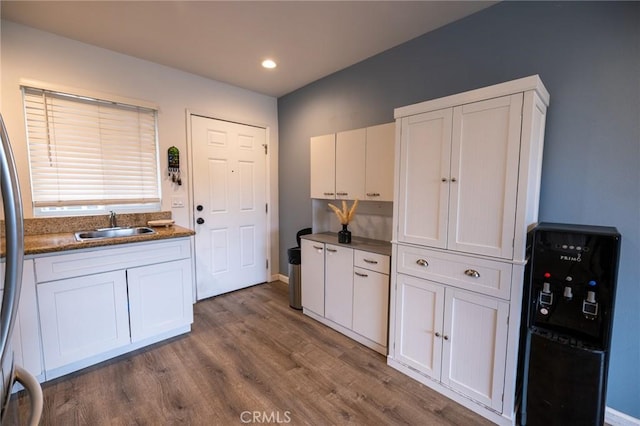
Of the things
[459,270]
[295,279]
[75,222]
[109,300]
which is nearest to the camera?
[459,270]

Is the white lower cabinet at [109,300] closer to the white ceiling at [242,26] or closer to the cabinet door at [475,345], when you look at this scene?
the white ceiling at [242,26]

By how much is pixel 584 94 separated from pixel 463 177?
830 mm

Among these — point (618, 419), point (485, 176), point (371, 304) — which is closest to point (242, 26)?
point (485, 176)

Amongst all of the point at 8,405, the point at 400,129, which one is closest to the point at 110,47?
the point at 400,129

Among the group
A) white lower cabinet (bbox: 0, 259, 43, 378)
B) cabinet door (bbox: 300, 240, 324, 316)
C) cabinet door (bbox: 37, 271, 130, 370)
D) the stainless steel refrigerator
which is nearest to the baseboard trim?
cabinet door (bbox: 300, 240, 324, 316)

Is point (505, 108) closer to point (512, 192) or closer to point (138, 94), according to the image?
point (512, 192)

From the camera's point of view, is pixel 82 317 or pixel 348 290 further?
pixel 348 290

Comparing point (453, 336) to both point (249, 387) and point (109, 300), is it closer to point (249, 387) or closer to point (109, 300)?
point (249, 387)

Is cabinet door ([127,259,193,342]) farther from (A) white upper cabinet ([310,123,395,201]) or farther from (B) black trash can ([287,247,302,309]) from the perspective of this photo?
(A) white upper cabinet ([310,123,395,201])

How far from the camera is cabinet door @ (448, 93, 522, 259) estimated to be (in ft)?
5.05

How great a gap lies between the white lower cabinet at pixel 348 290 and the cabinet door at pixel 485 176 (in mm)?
681

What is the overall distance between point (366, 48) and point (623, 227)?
2.24 meters

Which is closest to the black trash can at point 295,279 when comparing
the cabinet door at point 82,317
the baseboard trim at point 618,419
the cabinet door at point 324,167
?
the cabinet door at point 324,167

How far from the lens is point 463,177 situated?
5.65 ft
